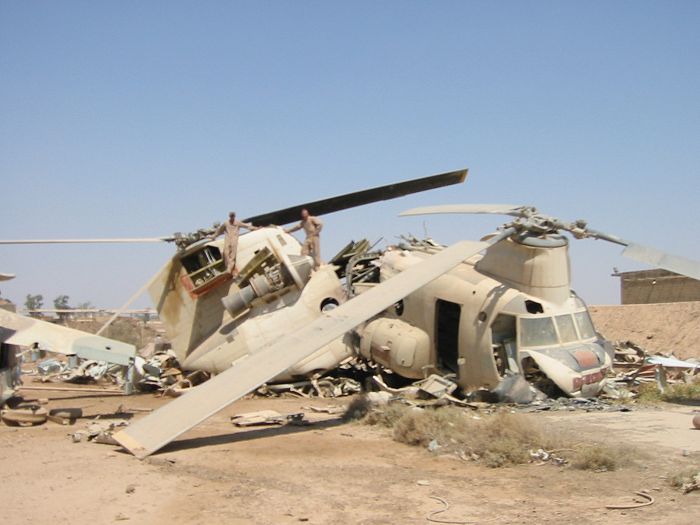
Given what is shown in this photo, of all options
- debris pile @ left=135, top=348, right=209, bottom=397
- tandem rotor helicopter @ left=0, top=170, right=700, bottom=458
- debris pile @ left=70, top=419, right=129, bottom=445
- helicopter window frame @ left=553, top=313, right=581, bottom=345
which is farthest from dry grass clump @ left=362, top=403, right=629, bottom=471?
debris pile @ left=135, top=348, right=209, bottom=397

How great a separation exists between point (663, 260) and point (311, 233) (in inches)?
270

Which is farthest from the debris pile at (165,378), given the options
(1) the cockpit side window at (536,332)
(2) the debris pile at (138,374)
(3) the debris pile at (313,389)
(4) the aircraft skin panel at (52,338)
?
(1) the cockpit side window at (536,332)

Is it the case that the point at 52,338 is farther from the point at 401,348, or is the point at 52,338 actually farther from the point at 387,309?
the point at 387,309

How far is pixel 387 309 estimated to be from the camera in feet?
45.5

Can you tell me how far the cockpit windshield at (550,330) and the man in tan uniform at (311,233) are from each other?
5174 mm

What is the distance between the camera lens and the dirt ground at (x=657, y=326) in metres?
22.6

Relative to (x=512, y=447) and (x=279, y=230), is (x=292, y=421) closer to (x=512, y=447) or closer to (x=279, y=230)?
(x=512, y=447)

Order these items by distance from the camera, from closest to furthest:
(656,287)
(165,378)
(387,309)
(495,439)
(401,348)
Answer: (495,439) → (401,348) → (387,309) → (165,378) → (656,287)

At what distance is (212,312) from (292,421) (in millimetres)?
5165

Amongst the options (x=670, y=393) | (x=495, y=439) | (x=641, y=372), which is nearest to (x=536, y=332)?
(x=670, y=393)

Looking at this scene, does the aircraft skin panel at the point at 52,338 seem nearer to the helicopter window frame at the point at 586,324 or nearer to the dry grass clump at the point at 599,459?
the dry grass clump at the point at 599,459

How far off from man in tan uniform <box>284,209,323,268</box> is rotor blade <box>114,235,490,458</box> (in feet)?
15.7

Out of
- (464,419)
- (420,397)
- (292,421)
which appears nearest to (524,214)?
(420,397)

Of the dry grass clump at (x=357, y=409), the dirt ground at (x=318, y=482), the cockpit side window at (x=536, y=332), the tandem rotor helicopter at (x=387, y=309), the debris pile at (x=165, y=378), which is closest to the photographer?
the dirt ground at (x=318, y=482)
